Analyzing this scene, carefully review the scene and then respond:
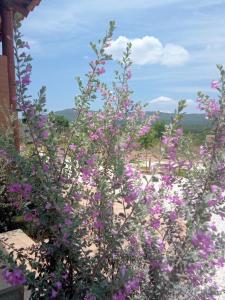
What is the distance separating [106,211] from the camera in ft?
7.70

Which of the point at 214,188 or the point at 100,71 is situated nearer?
the point at 214,188

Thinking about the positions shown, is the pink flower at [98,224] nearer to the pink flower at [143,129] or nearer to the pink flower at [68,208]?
the pink flower at [68,208]

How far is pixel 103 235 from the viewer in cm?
233

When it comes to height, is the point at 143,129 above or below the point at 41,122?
below

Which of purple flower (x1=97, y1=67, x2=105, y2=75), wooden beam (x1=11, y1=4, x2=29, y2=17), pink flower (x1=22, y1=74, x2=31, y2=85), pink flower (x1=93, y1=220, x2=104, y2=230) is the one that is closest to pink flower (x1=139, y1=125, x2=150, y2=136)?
purple flower (x1=97, y1=67, x2=105, y2=75)

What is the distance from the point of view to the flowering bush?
2162 millimetres

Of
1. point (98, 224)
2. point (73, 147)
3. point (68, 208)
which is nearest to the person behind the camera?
point (68, 208)

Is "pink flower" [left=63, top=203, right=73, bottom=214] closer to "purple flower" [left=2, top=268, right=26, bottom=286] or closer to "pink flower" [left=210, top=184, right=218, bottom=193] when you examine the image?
"purple flower" [left=2, top=268, right=26, bottom=286]

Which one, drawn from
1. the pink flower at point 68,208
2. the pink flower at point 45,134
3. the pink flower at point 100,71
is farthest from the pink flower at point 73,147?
the pink flower at point 100,71

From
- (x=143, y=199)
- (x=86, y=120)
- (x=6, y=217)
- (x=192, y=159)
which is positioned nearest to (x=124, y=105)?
(x=86, y=120)

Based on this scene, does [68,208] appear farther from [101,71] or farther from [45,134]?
[101,71]

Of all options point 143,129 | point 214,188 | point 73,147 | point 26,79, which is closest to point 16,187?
point 73,147

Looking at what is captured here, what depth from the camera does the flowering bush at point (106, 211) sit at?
2162 mm

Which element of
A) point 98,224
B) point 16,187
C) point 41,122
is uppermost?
point 41,122
